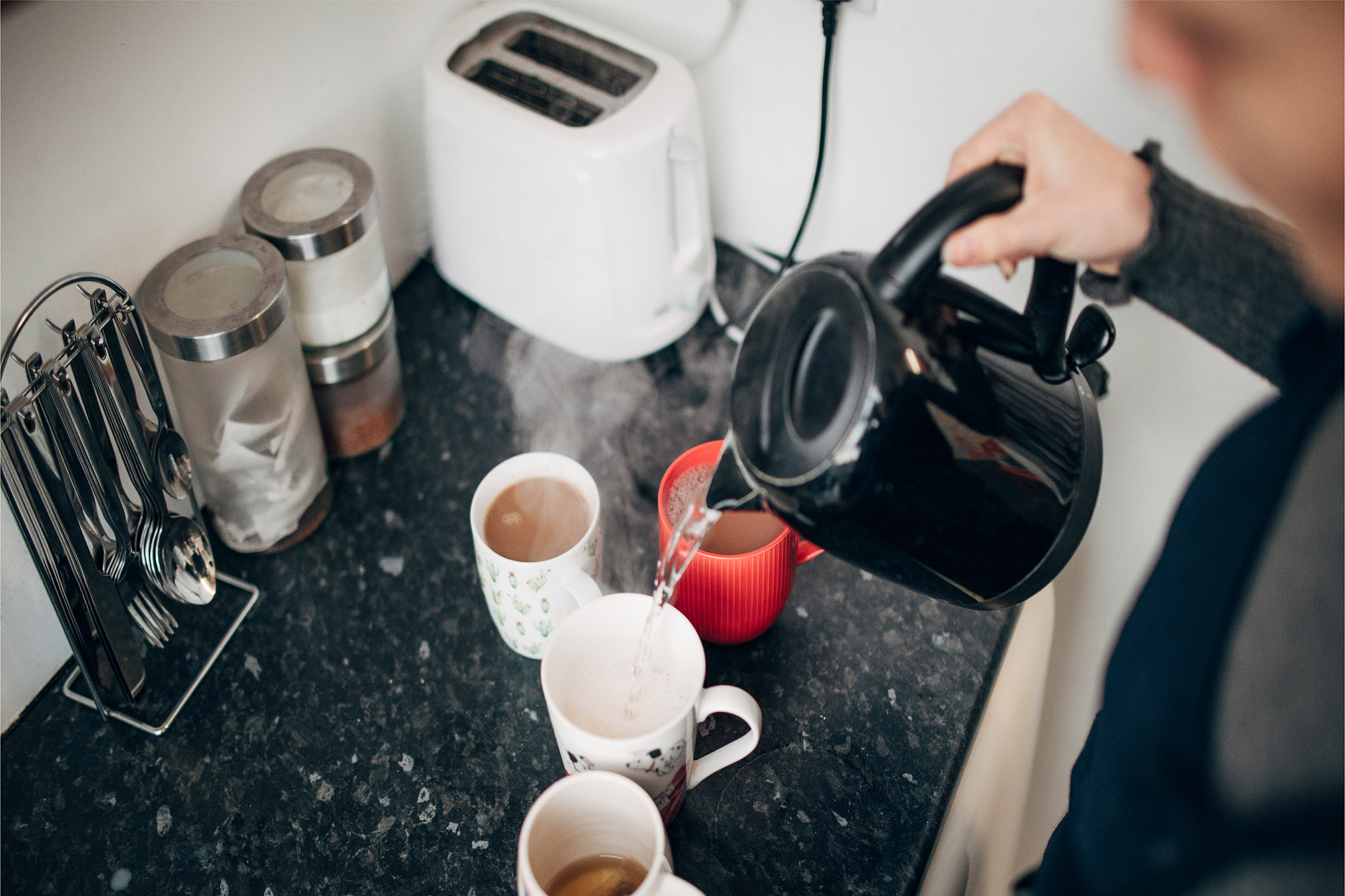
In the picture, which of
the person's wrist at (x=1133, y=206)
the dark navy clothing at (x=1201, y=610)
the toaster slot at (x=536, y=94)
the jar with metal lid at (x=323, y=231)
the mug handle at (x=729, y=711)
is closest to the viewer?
the dark navy clothing at (x=1201, y=610)

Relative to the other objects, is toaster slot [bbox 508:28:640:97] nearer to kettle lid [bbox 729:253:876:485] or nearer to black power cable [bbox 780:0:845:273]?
black power cable [bbox 780:0:845:273]

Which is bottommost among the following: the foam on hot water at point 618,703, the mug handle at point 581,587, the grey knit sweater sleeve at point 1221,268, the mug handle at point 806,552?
the foam on hot water at point 618,703

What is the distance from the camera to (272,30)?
0.70 meters

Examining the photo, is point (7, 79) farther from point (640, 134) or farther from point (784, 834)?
point (784, 834)

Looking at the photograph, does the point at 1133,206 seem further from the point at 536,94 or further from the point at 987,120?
the point at 536,94

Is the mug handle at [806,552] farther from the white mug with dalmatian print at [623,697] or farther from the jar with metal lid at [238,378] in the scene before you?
the jar with metal lid at [238,378]

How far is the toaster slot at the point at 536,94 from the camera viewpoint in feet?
2.57

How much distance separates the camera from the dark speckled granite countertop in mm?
602

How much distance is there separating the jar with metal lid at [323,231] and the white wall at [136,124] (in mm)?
32

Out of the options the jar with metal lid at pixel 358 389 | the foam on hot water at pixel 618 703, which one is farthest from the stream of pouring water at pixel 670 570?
the jar with metal lid at pixel 358 389

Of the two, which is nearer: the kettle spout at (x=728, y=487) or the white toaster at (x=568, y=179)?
the kettle spout at (x=728, y=487)

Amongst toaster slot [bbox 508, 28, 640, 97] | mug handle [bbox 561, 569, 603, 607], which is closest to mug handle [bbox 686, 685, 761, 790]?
mug handle [bbox 561, 569, 603, 607]

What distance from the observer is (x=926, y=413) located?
1.42ft

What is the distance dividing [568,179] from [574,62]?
6.6 inches
